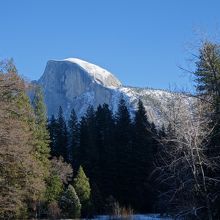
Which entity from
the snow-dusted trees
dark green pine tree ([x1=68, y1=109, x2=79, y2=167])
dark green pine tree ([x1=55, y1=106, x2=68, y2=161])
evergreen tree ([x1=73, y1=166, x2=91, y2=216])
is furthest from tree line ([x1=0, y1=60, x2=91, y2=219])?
dark green pine tree ([x1=55, y1=106, x2=68, y2=161])

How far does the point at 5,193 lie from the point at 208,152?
1143 cm

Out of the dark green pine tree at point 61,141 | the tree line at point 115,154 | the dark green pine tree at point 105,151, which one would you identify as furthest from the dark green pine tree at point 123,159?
the dark green pine tree at point 61,141

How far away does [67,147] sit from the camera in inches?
2571

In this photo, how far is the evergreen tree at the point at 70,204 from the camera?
4350 centimetres

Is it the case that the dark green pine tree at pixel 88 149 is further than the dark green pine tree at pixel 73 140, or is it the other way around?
the dark green pine tree at pixel 73 140

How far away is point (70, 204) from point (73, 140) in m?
20.9

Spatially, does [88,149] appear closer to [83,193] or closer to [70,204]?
[83,193]

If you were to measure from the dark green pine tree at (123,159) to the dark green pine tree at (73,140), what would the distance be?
5.59m

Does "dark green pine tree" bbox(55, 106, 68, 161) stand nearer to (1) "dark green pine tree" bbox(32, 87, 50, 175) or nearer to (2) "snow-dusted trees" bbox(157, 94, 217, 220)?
(1) "dark green pine tree" bbox(32, 87, 50, 175)

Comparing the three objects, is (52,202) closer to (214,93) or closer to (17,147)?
(17,147)

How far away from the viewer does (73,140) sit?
211 feet

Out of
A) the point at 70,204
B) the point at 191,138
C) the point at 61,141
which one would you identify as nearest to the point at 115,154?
the point at 61,141

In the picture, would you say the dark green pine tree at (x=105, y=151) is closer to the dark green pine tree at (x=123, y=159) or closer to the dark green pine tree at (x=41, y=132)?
the dark green pine tree at (x=123, y=159)

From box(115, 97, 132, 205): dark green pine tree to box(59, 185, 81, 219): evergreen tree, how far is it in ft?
36.8
